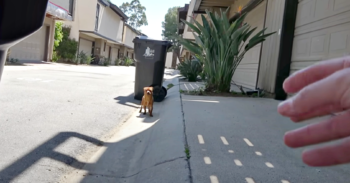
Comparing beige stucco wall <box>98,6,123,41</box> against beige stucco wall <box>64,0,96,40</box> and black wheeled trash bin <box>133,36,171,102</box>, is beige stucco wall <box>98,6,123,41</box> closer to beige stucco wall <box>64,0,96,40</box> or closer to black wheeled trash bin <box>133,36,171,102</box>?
beige stucco wall <box>64,0,96,40</box>

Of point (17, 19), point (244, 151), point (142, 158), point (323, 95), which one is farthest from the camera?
point (142, 158)

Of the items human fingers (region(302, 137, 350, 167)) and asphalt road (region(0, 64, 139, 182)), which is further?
asphalt road (region(0, 64, 139, 182))

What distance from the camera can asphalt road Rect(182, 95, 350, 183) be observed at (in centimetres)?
253

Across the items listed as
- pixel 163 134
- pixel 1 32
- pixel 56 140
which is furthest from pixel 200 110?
pixel 1 32

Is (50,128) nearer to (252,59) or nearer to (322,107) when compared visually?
(322,107)

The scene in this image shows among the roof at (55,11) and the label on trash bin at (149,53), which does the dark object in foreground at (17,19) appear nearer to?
the label on trash bin at (149,53)

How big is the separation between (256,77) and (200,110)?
4.16m

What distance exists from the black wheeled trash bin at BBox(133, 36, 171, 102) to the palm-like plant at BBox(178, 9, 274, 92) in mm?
545

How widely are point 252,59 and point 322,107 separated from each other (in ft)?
30.7

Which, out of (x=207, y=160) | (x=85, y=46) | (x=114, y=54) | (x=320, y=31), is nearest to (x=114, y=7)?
(x=85, y=46)

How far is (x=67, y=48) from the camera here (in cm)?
2547

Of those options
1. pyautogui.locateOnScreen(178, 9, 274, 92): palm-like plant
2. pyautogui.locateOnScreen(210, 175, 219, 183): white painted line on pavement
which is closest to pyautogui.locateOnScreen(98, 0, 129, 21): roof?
pyautogui.locateOnScreen(178, 9, 274, 92): palm-like plant

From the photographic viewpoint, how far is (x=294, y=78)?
0.80 m

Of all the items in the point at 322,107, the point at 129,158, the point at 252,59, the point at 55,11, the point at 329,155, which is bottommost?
the point at 129,158
